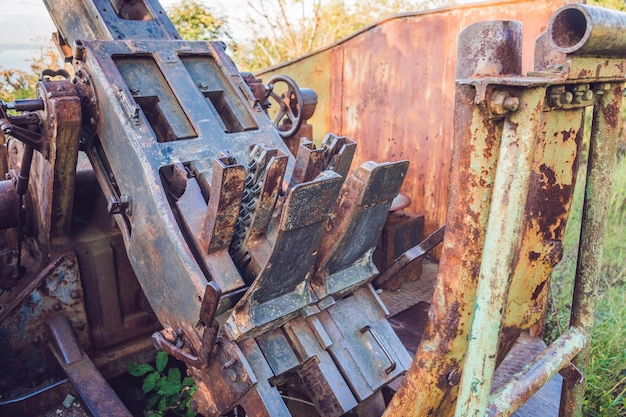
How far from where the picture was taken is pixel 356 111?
440 cm

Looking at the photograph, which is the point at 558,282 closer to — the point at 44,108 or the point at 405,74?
the point at 405,74

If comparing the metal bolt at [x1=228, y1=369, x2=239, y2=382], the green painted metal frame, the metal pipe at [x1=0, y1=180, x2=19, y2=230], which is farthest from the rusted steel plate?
the metal pipe at [x1=0, y1=180, x2=19, y2=230]

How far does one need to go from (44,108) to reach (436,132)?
8.21 ft

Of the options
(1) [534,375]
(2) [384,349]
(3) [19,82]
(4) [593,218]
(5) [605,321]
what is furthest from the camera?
(3) [19,82]

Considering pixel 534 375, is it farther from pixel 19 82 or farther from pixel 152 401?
pixel 19 82

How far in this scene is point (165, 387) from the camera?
2.46 m

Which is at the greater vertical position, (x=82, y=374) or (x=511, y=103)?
(x=511, y=103)

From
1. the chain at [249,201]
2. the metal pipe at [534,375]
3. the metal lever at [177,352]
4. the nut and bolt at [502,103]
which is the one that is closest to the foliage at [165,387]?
the metal lever at [177,352]

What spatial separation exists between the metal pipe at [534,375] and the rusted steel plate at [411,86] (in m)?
2.00

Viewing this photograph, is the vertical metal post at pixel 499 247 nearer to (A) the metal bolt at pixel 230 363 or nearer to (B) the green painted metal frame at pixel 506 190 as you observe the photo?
(B) the green painted metal frame at pixel 506 190

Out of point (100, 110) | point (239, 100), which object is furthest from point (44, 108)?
point (239, 100)

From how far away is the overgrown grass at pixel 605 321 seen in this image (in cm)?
261

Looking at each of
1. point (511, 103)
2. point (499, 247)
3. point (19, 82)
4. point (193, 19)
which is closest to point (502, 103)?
point (511, 103)

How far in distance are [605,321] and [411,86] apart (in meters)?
1.96
